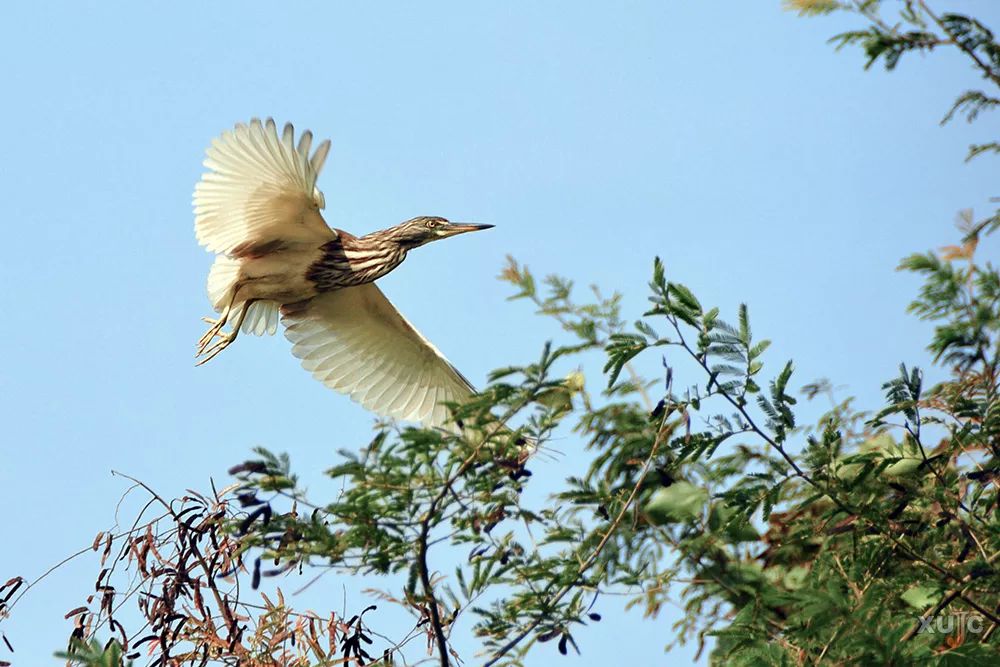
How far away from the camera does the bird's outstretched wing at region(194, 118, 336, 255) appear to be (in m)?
6.50

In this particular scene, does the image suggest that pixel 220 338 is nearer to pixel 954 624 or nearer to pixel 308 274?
pixel 308 274

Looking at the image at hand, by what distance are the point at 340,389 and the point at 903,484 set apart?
453 centimetres

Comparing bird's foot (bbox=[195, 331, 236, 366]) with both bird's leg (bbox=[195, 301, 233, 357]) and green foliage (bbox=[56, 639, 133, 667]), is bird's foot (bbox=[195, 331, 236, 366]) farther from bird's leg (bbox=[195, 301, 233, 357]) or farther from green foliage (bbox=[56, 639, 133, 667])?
green foliage (bbox=[56, 639, 133, 667])

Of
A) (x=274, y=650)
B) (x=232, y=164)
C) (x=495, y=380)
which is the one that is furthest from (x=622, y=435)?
(x=232, y=164)

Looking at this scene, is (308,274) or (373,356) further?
(373,356)

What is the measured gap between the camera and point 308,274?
7395 millimetres

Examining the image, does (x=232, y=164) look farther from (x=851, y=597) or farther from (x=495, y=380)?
(x=851, y=597)

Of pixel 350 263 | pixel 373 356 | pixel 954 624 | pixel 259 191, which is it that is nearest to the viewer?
pixel 954 624

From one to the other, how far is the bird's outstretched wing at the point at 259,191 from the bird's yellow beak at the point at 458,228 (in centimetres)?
74

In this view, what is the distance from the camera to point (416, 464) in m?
3.72

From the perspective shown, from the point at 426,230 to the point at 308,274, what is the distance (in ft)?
2.61

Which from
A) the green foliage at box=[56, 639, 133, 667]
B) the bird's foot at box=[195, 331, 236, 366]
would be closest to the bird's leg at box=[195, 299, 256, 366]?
the bird's foot at box=[195, 331, 236, 366]

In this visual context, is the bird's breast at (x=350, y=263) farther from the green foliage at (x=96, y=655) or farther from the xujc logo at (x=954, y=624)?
the green foliage at (x=96, y=655)

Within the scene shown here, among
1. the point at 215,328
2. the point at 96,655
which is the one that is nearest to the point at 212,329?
the point at 215,328
